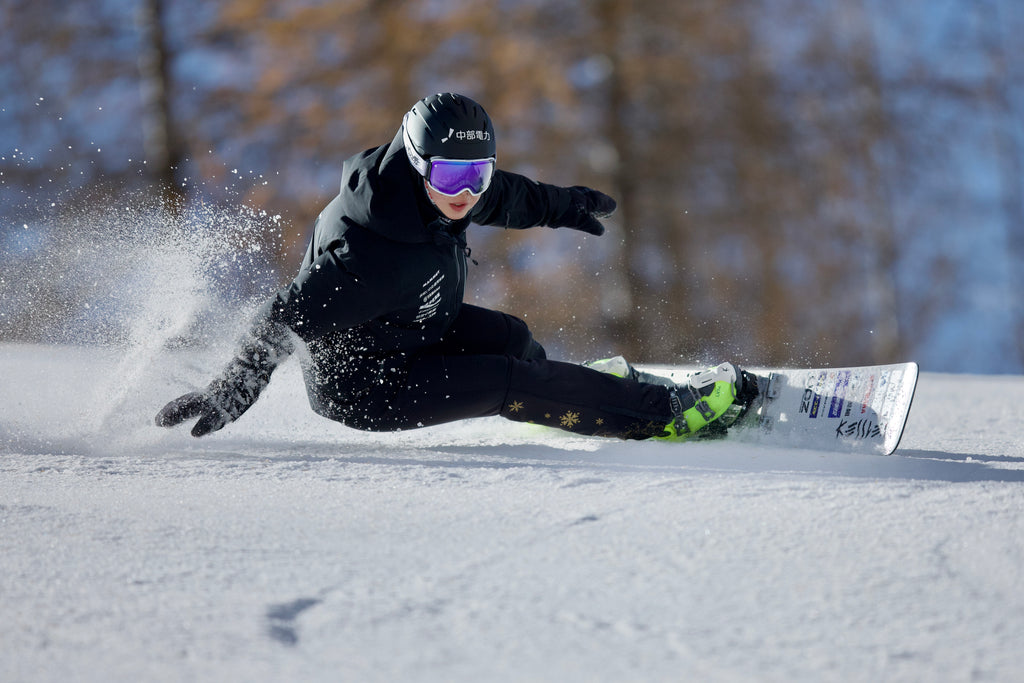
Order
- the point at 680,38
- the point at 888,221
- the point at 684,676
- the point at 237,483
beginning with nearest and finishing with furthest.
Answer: the point at 684,676, the point at 237,483, the point at 680,38, the point at 888,221

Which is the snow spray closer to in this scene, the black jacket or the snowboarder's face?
the black jacket

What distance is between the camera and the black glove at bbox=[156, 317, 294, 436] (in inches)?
81.7

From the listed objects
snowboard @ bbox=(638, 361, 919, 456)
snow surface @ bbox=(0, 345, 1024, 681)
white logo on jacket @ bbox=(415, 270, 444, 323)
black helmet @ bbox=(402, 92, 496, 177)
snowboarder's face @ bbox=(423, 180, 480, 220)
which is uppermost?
black helmet @ bbox=(402, 92, 496, 177)

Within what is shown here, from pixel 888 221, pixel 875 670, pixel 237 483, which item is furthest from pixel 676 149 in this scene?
pixel 875 670

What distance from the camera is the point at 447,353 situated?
244 centimetres

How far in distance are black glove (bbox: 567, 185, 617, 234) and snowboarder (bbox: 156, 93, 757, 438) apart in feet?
0.97

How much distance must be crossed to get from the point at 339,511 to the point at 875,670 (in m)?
0.89

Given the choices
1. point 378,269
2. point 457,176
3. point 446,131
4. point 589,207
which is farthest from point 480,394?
point 589,207

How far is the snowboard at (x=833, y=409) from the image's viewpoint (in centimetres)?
212

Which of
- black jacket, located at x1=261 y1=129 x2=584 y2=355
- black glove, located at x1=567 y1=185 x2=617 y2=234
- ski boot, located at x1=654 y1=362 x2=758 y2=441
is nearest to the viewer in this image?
black jacket, located at x1=261 y1=129 x2=584 y2=355

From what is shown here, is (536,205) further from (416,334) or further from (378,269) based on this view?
(378,269)

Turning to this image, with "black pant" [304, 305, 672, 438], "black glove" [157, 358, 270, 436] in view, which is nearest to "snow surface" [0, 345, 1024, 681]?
"black glove" [157, 358, 270, 436]

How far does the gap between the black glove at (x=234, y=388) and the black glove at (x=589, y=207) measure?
1.03 metres

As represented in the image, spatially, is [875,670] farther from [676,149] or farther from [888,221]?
[888,221]
